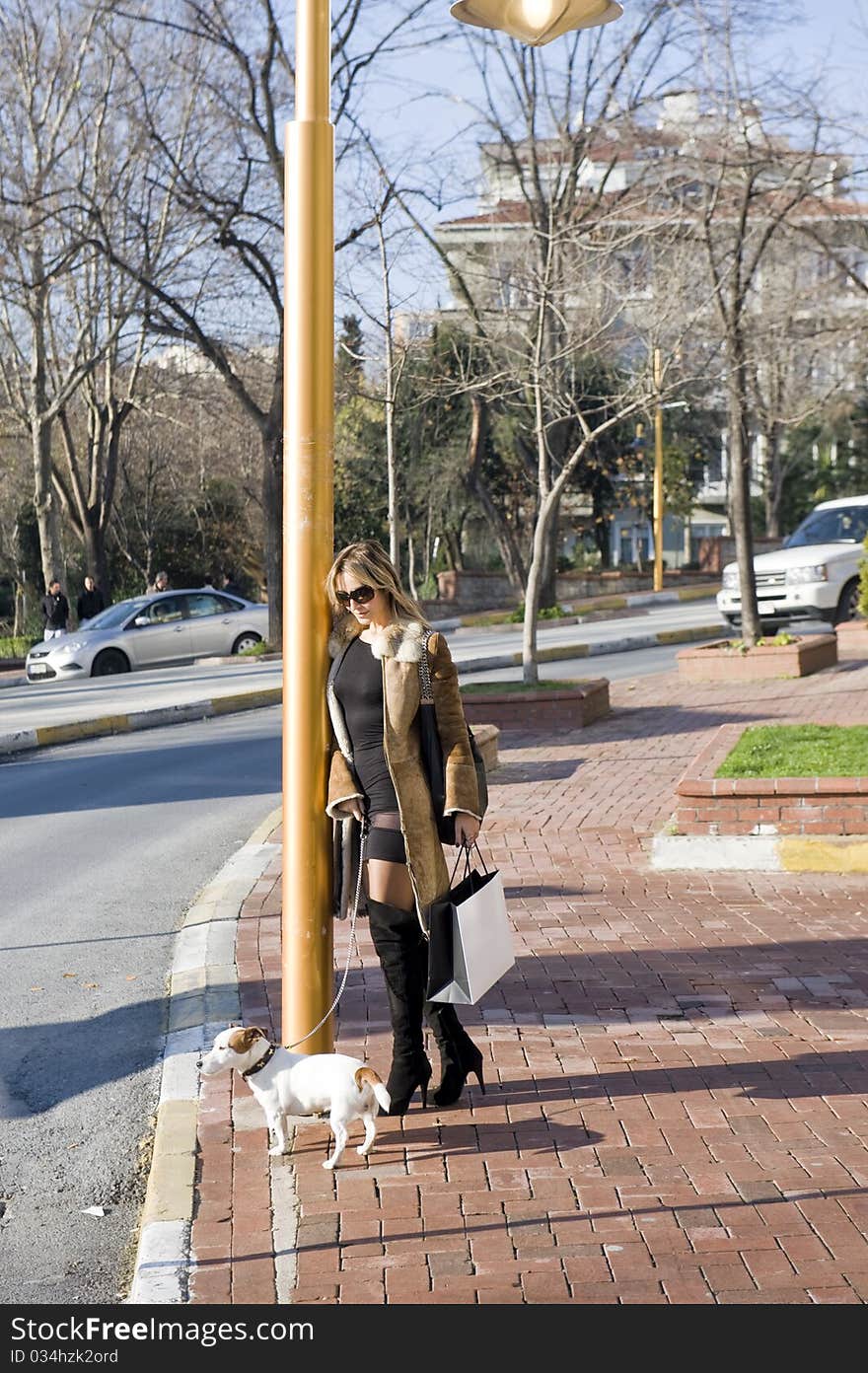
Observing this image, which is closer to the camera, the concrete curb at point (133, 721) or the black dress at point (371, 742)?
the black dress at point (371, 742)

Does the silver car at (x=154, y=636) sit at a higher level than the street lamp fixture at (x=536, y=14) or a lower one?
lower

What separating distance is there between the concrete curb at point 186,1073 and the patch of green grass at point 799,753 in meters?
3.21

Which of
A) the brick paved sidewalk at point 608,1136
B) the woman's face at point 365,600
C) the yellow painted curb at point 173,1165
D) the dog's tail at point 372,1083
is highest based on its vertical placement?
the woman's face at point 365,600

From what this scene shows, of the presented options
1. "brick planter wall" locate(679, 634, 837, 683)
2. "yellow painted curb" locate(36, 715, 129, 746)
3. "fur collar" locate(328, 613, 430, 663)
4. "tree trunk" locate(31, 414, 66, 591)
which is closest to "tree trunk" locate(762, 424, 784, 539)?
"tree trunk" locate(31, 414, 66, 591)

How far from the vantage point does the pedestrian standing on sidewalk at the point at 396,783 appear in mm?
4863

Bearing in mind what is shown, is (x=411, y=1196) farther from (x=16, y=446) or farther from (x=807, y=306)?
(x=16, y=446)

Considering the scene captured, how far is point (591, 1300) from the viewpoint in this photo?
3680 millimetres

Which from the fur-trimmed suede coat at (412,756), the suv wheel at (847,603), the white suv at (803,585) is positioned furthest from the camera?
the suv wheel at (847,603)

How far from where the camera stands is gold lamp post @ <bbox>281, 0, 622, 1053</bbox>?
495 centimetres

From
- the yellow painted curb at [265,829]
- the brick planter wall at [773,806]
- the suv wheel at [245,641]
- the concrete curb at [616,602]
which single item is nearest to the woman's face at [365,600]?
the brick planter wall at [773,806]

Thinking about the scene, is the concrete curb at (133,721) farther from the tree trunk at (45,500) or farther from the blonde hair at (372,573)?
the tree trunk at (45,500)

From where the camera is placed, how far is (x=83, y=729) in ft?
58.1

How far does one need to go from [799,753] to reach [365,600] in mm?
6452

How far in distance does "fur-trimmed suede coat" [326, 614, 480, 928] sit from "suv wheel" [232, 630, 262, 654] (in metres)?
23.0
